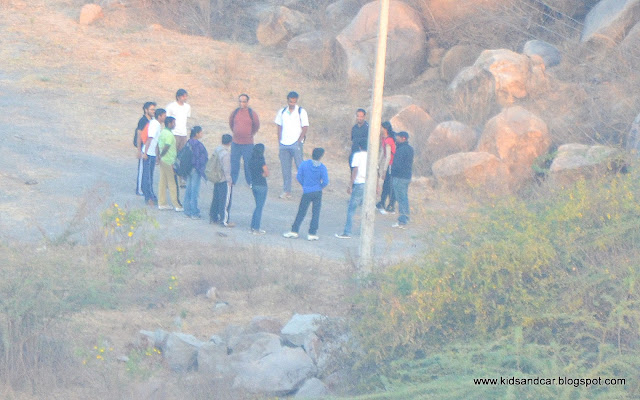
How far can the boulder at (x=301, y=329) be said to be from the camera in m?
7.26

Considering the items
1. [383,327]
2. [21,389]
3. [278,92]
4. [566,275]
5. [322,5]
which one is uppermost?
[322,5]

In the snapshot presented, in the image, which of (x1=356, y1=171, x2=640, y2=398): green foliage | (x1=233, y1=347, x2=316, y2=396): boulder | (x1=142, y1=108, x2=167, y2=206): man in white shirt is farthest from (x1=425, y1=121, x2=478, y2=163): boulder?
(x1=233, y1=347, x2=316, y2=396): boulder

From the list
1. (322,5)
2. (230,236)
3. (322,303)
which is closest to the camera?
(322,303)

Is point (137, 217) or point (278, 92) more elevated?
point (278, 92)

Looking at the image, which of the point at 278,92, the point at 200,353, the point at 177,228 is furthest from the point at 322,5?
the point at 200,353

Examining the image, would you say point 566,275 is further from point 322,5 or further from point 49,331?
point 322,5

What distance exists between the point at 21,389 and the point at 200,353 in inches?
63.6

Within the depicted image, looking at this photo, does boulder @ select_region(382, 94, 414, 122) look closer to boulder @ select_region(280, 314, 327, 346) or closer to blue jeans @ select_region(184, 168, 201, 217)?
blue jeans @ select_region(184, 168, 201, 217)

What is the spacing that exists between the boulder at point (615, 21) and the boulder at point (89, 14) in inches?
653

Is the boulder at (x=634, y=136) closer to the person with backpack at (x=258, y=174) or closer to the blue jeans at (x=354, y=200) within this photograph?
the blue jeans at (x=354, y=200)

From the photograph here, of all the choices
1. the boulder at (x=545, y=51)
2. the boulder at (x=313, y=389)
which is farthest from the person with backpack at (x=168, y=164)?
the boulder at (x=545, y=51)

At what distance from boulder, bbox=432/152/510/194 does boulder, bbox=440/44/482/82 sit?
6.83m

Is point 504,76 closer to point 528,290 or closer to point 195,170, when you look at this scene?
point 195,170

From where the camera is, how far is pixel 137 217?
10078 mm
